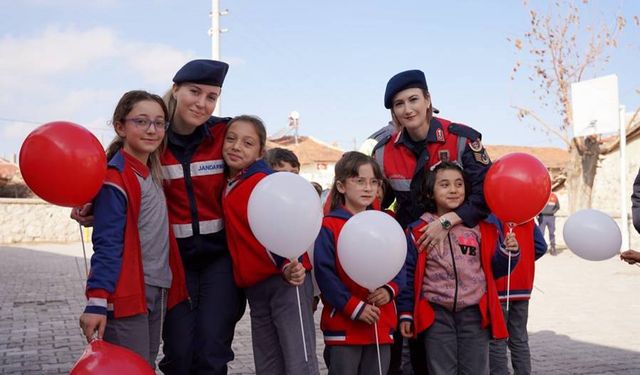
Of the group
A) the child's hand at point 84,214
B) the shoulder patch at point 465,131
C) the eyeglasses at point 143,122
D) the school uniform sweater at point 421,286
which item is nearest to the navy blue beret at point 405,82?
the shoulder patch at point 465,131

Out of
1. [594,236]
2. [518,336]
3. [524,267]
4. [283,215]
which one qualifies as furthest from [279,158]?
[594,236]

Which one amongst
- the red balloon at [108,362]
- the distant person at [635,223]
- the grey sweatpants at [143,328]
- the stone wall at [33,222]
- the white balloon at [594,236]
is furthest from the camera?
the stone wall at [33,222]

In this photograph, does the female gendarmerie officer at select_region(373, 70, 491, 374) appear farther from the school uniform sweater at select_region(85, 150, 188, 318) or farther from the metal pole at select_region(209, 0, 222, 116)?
the metal pole at select_region(209, 0, 222, 116)

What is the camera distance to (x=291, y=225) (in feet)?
9.19

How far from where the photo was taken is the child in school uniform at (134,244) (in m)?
2.63

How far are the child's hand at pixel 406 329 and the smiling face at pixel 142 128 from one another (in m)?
1.61

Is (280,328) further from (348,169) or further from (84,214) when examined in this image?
(84,214)

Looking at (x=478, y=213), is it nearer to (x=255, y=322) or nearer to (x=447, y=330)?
(x=447, y=330)

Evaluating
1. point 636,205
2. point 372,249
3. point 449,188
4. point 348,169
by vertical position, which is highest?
point 348,169

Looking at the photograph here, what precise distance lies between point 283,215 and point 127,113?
3.09ft

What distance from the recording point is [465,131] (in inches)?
139

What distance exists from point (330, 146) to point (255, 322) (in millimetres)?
39635

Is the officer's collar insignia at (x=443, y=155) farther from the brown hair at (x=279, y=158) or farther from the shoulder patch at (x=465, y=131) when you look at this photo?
the brown hair at (x=279, y=158)

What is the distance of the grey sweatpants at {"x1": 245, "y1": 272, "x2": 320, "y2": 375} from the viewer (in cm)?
305
